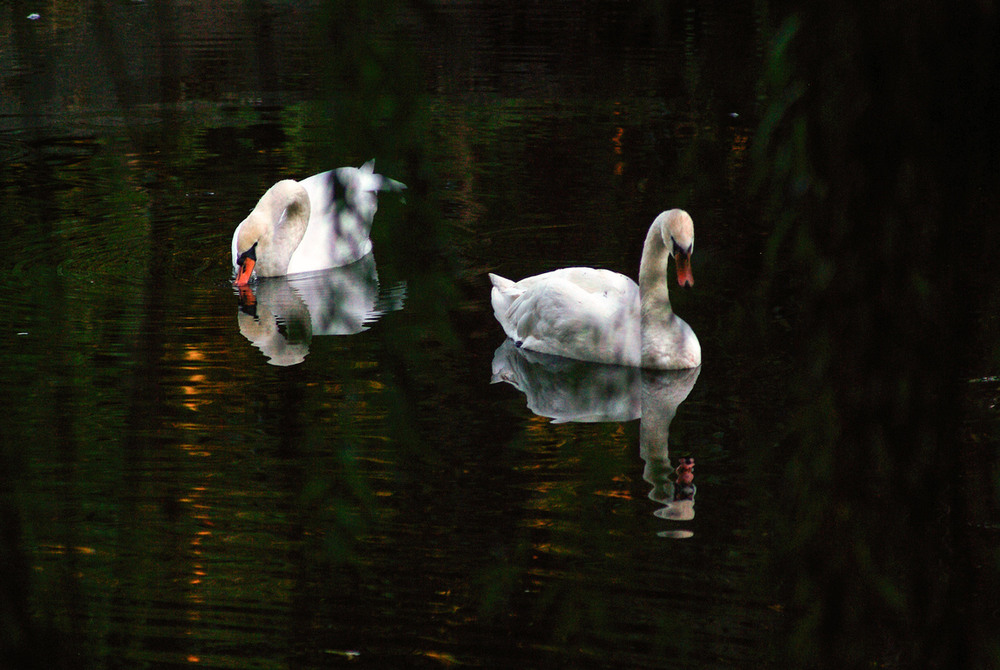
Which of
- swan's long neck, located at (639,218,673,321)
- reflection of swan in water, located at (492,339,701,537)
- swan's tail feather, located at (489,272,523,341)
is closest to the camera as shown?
reflection of swan in water, located at (492,339,701,537)

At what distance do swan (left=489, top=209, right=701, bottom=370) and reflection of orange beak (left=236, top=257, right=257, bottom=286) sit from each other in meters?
1.38

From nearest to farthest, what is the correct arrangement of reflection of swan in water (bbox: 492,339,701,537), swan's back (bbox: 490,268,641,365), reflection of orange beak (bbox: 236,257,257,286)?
reflection of swan in water (bbox: 492,339,701,537), swan's back (bbox: 490,268,641,365), reflection of orange beak (bbox: 236,257,257,286)

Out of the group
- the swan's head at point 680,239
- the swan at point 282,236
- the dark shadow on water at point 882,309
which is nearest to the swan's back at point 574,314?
the swan's head at point 680,239

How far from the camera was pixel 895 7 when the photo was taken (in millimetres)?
1224

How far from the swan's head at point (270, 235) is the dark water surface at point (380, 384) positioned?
0.16m

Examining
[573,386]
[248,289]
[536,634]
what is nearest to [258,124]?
[248,289]

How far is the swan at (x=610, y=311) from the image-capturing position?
18.6 feet

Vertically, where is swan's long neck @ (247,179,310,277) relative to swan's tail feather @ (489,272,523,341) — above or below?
above

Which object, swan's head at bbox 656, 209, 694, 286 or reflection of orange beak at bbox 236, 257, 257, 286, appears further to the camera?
reflection of orange beak at bbox 236, 257, 257, 286

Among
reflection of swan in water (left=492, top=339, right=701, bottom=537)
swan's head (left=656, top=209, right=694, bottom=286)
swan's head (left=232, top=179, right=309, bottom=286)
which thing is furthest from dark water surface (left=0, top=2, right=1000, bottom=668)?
swan's head (left=656, top=209, right=694, bottom=286)

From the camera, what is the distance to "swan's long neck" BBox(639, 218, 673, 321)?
5.98m

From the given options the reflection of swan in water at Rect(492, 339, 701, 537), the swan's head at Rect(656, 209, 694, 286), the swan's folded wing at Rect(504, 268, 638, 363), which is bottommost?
the reflection of swan in water at Rect(492, 339, 701, 537)

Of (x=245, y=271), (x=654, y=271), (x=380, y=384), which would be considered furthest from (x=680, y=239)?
(x=380, y=384)

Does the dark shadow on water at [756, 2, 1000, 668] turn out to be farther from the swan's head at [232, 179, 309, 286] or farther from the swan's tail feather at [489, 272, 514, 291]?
the swan's head at [232, 179, 309, 286]
